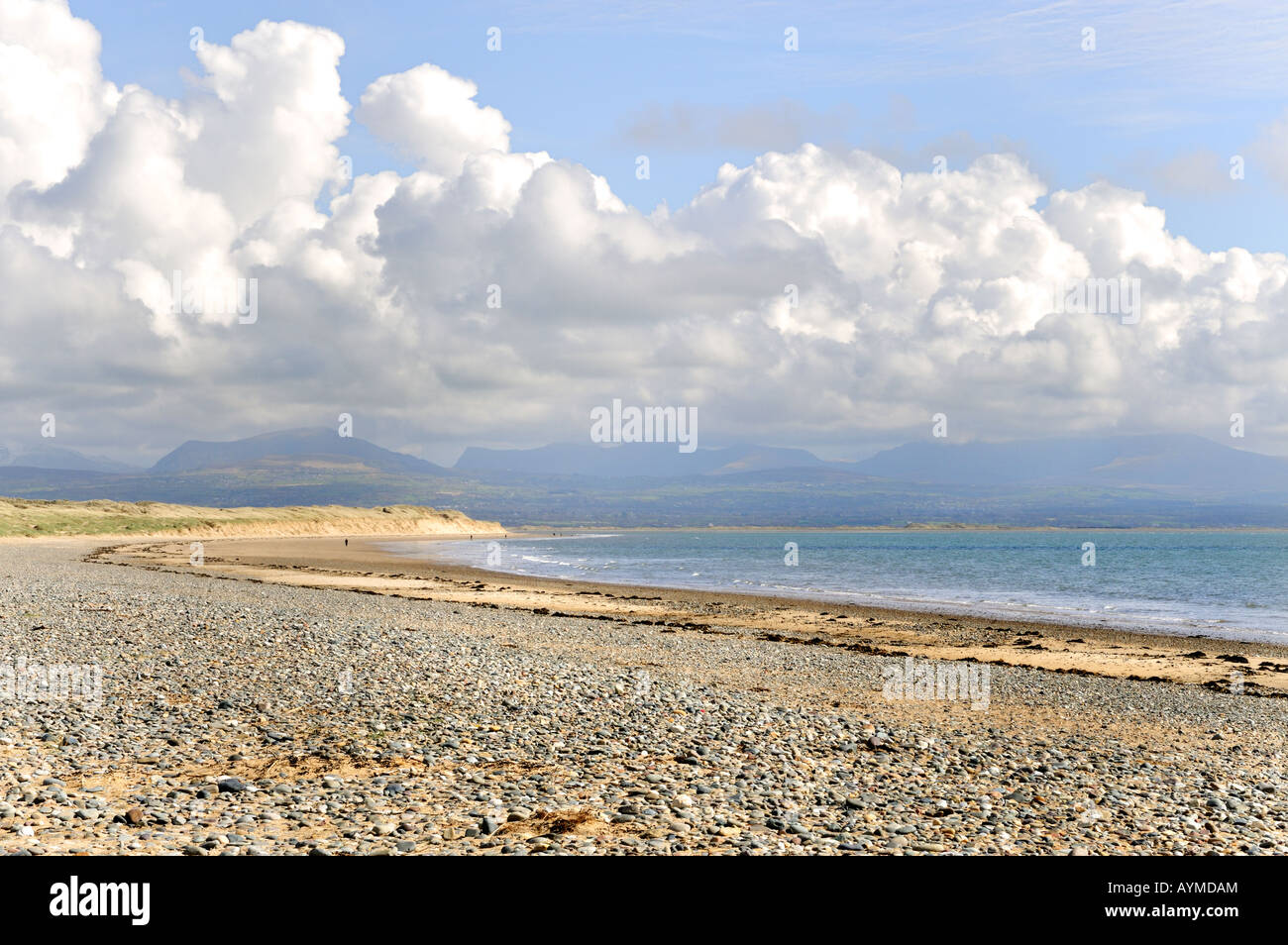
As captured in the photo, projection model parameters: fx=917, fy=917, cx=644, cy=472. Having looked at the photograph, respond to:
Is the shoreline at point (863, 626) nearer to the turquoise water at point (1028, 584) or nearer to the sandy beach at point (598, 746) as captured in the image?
the sandy beach at point (598, 746)

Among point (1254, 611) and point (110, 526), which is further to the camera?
point (110, 526)

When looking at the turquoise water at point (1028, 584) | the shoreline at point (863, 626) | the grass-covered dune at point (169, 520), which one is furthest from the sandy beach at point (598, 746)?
the grass-covered dune at point (169, 520)

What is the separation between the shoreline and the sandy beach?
1.66 ft

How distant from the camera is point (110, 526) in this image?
129625mm

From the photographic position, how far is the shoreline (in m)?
30.1

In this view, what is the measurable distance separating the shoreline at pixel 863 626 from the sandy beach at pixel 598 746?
51cm

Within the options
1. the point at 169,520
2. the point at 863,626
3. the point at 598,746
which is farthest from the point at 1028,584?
the point at 169,520

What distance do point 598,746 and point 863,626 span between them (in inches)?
1091

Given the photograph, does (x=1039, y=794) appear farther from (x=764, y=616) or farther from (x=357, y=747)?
(x=764, y=616)

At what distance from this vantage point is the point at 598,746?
50.6ft

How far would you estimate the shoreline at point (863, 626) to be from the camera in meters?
30.1
